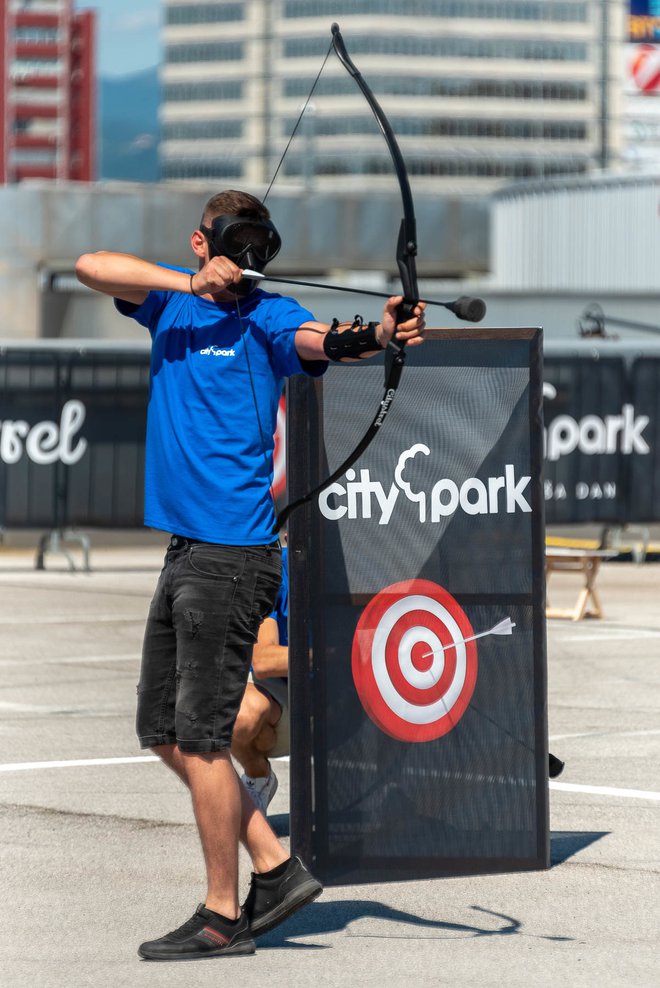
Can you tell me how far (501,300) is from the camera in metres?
28.2

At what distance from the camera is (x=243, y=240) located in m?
5.47

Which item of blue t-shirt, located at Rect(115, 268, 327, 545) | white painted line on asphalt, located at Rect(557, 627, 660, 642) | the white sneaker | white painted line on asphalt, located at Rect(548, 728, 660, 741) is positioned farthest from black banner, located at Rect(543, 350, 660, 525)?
blue t-shirt, located at Rect(115, 268, 327, 545)

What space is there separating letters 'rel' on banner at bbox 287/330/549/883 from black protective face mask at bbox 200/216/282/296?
0.70 m

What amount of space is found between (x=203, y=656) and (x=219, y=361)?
87 centimetres

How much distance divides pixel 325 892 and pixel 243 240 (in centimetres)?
235

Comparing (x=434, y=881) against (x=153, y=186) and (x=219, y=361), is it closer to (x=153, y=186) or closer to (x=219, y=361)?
(x=219, y=361)

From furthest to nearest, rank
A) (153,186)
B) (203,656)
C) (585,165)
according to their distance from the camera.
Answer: (585,165), (153,186), (203,656)

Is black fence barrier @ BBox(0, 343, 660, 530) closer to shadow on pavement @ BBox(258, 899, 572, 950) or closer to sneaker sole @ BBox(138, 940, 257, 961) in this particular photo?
shadow on pavement @ BBox(258, 899, 572, 950)

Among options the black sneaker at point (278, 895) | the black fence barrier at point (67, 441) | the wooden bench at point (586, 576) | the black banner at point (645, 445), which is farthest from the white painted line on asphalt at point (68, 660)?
the black banner at point (645, 445)

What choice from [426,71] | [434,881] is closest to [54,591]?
[434,881]

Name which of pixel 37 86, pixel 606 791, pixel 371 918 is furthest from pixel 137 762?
pixel 37 86

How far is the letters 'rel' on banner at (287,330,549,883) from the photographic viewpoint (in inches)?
240

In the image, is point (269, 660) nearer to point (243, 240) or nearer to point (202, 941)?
point (202, 941)

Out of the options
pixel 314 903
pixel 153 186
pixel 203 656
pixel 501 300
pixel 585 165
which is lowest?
pixel 314 903
